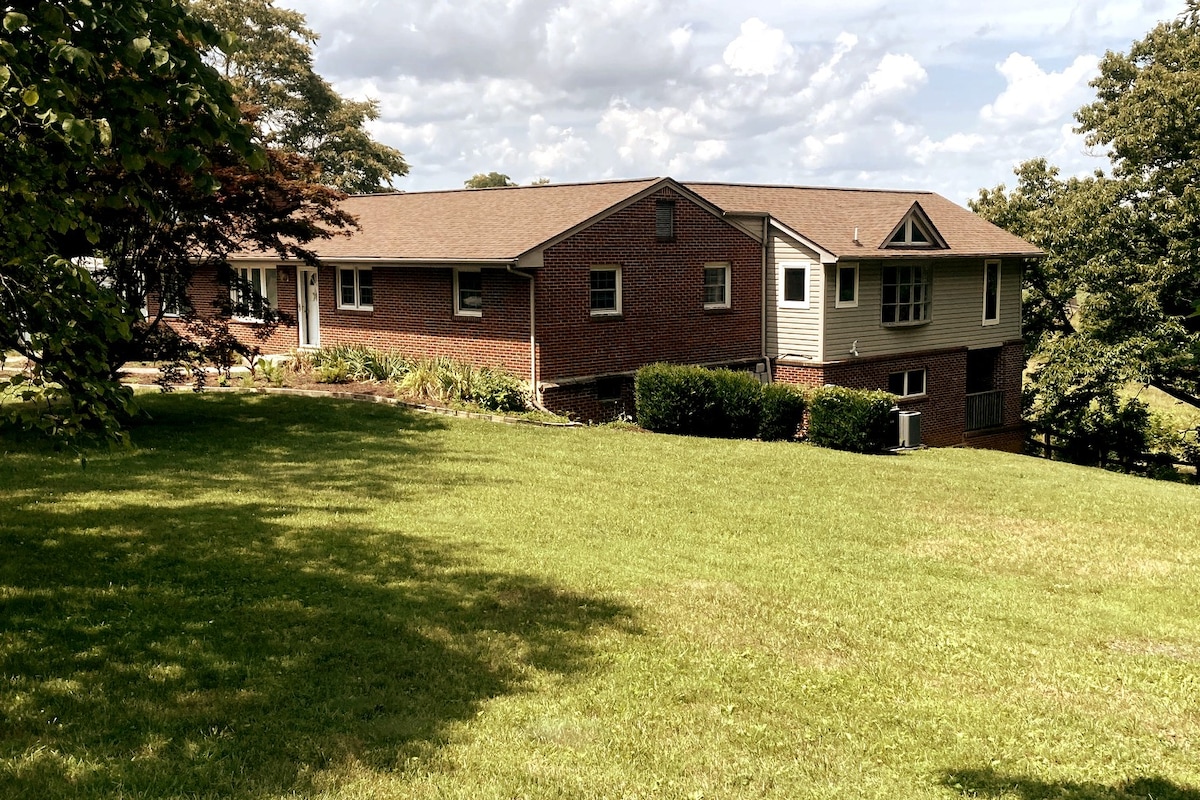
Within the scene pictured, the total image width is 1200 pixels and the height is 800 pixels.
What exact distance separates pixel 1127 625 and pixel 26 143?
10.7 m

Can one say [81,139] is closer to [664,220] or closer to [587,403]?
[587,403]

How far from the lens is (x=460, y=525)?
12328 millimetres

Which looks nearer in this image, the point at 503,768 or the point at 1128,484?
the point at 503,768

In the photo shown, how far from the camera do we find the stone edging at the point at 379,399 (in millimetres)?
21375

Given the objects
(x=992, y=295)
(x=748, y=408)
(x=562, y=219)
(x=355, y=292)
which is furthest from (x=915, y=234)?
(x=355, y=292)

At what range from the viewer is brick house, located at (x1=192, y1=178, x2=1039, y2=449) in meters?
23.7

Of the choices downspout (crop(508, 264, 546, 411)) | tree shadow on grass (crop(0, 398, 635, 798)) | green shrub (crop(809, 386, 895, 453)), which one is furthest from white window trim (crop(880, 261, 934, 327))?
tree shadow on grass (crop(0, 398, 635, 798))

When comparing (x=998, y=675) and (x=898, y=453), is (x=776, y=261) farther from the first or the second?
(x=998, y=675)

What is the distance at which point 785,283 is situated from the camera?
2859 cm

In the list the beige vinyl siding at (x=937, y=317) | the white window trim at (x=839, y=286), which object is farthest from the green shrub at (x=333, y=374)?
the white window trim at (x=839, y=286)

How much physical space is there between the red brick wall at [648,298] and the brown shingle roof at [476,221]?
706mm

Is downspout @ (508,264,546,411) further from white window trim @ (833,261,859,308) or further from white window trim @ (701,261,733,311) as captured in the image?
white window trim @ (833,261,859,308)

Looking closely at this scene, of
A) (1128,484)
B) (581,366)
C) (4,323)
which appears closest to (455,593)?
(4,323)

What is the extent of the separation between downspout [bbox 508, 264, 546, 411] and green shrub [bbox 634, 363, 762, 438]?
2.27 m
